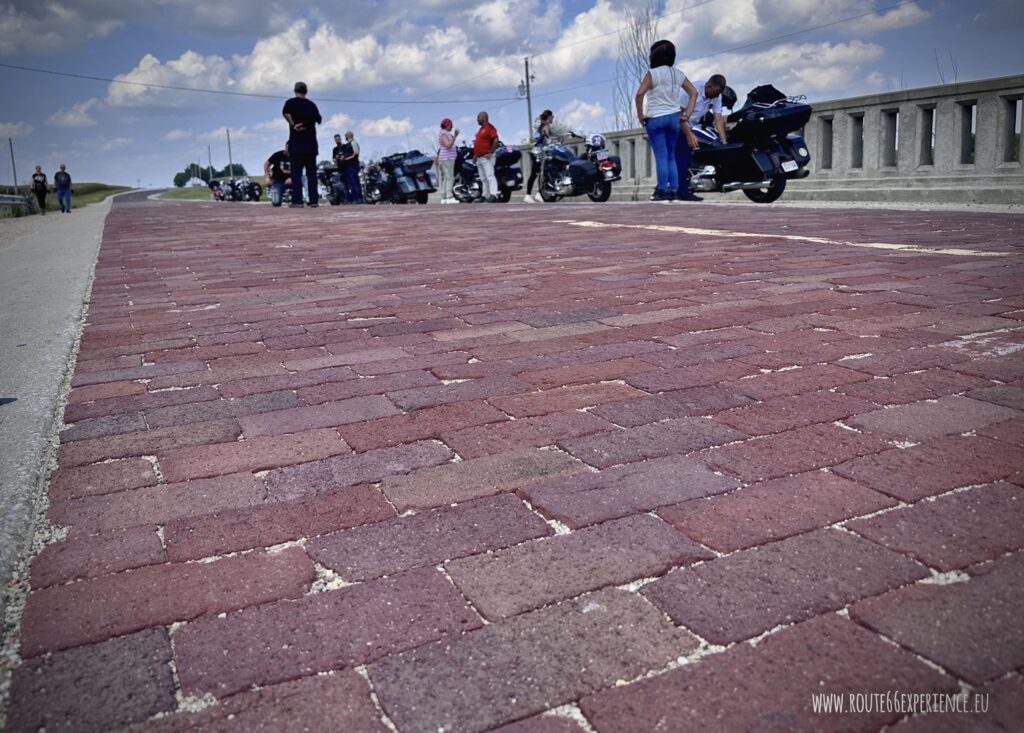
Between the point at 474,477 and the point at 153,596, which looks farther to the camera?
the point at 474,477

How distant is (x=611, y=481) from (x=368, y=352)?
5.51 feet

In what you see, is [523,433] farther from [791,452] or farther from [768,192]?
[768,192]

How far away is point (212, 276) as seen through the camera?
6.07m

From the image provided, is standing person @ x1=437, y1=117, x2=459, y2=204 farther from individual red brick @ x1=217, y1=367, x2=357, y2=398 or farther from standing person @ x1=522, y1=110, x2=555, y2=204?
individual red brick @ x1=217, y1=367, x2=357, y2=398

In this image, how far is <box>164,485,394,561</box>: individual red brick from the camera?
1.83 meters

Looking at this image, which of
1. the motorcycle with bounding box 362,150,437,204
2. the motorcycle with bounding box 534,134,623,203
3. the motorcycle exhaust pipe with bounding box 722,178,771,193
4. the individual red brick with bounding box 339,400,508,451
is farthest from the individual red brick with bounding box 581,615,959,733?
the motorcycle with bounding box 362,150,437,204

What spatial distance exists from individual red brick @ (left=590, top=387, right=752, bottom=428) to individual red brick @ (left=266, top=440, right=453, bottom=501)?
51cm

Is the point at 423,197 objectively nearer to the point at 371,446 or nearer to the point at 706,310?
the point at 706,310

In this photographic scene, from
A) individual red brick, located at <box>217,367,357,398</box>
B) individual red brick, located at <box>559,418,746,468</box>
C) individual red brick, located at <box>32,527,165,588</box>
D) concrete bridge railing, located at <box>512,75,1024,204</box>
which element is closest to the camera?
individual red brick, located at <box>32,527,165,588</box>

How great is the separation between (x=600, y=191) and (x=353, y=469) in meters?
14.2

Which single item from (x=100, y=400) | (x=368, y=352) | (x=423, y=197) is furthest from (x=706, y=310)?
(x=423, y=197)

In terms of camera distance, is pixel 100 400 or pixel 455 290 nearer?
pixel 100 400

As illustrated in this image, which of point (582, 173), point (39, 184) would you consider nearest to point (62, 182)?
point (39, 184)

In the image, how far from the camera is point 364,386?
3.02m
